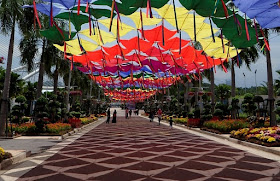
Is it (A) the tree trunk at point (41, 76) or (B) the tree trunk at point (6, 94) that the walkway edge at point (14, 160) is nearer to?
(B) the tree trunk at point (6, 94)

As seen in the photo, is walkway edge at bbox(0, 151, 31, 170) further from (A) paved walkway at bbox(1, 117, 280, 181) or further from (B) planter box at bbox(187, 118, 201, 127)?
(B) planter box at bbox(187, 118, 201, 127)

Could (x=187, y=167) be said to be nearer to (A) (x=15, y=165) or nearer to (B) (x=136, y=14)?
(A) (x=15, y=165)

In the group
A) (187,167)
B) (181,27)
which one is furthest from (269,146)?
(181,27)

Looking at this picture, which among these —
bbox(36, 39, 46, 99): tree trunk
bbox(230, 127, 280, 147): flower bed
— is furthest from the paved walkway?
bbox(36, 39, 46, 99): tree trunk

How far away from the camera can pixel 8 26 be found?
1434 centimetres

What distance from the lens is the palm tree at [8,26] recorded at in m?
13.5

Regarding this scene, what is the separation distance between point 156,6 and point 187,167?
5172mm

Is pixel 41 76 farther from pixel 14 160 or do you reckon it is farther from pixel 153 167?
pixel 153 167

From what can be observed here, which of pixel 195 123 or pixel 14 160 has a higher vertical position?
pixel 195 123

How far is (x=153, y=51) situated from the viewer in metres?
13.4

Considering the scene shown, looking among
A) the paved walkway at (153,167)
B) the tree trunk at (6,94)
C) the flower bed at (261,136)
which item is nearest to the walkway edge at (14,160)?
the paved walkway at (153,167)

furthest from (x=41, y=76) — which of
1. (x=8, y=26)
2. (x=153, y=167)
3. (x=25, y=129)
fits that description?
(x=153, y=167)

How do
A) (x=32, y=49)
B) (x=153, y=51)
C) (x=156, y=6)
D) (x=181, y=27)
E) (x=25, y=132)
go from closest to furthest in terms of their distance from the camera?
(x=156, y=6) < (x=181, y=27) < (x=153, y=51) < (x=25, y=132) < (x=32, y=49)

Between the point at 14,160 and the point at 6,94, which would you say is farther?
the point at 6,94
